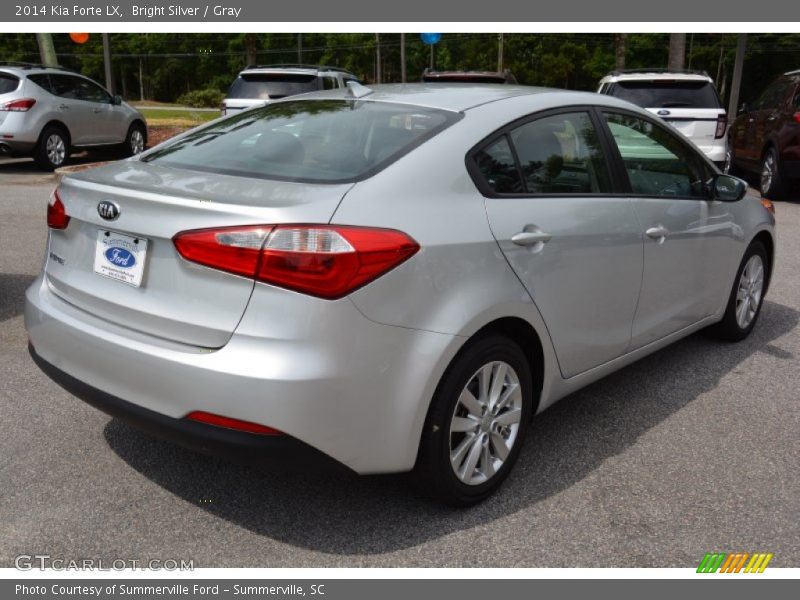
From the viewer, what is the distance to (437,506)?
3301 mm

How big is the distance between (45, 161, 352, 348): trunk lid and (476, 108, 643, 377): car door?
76cm

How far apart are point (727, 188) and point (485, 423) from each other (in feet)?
7.96

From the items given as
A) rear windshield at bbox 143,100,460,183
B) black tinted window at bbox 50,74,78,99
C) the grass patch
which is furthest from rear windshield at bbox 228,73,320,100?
the grass patch

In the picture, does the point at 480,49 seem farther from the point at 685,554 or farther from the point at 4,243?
the point at 685,554

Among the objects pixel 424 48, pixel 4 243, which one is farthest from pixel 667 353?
pixel 424 48

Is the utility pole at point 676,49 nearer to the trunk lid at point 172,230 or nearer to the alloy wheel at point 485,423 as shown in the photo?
the alloy wheel at point 485,423

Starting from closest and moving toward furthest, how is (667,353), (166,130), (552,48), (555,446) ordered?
(555,446) < (667,353) < (166,130) < (552,48)

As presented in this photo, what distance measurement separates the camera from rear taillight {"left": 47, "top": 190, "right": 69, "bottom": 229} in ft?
10.6

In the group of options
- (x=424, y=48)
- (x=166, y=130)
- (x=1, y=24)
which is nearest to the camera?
(x=1, y=24)

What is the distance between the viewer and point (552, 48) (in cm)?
7356

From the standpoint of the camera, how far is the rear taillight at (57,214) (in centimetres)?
323

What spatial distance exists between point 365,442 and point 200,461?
110cm

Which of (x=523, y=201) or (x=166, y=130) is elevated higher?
(x=523, y=201)

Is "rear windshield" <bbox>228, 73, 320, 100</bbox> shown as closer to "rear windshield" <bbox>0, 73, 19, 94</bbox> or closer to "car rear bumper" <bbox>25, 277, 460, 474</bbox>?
"rear windshield" <bbox>0, 73, 19, 94</bbox>
